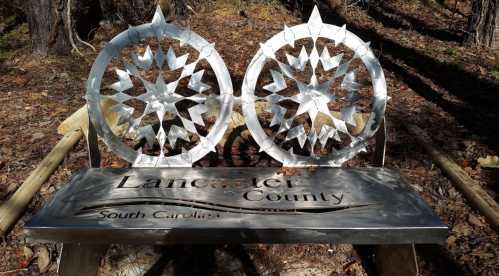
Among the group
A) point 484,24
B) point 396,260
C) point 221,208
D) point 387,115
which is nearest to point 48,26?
point 387,115

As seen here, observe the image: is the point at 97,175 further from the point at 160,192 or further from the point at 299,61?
the point at 299,61

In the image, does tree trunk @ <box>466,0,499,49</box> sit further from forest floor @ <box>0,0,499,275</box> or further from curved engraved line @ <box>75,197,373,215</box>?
curved engraved line @ <box>75,197,373,215</box>

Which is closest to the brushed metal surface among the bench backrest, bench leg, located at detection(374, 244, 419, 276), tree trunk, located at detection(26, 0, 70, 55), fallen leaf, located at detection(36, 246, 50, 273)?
the bench backrest

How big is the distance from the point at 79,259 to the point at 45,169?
1102 millimetres

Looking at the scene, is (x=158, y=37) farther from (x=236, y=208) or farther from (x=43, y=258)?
(x=43, y=258)

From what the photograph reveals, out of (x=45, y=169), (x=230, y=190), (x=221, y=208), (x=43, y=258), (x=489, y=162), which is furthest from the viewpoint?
(x=489, y=162)

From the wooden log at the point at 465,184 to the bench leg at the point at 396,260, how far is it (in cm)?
78

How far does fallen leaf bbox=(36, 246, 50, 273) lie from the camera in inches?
103

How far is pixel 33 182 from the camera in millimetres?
3090

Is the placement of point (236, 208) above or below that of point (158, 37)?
below

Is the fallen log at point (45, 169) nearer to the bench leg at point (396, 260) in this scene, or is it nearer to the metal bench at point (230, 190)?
the metal bench at point (230, 190)

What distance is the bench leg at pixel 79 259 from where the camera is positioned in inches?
91.4

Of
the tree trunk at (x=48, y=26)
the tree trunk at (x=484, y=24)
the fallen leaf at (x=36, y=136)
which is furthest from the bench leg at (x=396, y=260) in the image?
the tree trunk at (x=48, y=26)

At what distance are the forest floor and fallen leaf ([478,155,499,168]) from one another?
0.04m
